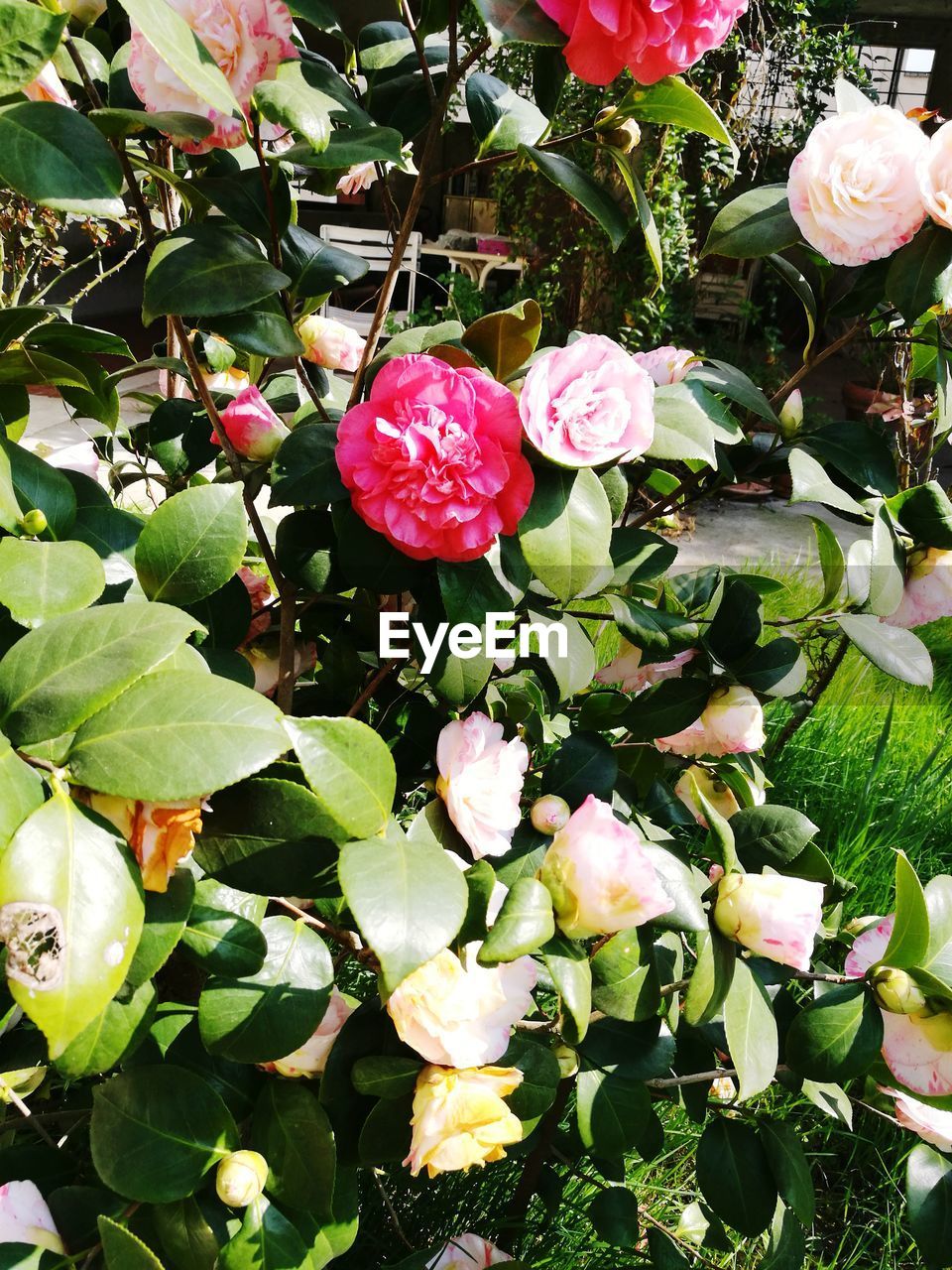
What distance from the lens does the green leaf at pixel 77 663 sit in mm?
397

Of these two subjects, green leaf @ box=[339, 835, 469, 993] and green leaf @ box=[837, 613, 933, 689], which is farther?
green leaf @ box=[837, 613, 933, 689]

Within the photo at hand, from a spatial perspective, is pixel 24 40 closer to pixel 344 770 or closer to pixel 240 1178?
pixel 344 770

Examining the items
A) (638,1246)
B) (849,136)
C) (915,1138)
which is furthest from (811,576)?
(849,136)

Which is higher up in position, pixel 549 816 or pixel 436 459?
pixel 436 459

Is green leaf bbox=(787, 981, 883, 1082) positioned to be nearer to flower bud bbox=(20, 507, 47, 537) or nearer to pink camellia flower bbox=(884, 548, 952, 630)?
pink camellia flower bbox=(884, 548, 952, 630)

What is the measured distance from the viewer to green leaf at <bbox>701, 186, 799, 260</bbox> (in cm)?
78

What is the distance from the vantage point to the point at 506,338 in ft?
1.99

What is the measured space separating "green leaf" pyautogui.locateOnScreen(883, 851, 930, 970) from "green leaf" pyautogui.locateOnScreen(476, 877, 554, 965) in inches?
8.6

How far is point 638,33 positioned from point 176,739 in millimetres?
408

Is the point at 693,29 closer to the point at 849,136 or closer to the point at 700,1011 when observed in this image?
the point at 849,136

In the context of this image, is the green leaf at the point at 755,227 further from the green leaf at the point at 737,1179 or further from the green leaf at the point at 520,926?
the green leaf at the point at 737,1179

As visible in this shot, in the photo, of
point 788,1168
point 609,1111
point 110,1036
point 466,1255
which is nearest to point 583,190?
point 110,1036

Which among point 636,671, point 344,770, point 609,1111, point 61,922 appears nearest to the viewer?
point 61,922

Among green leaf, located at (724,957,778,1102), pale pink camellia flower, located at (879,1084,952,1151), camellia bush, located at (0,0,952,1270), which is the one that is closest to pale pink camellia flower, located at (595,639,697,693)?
camellia bush, located at (0,0,952,1270)
